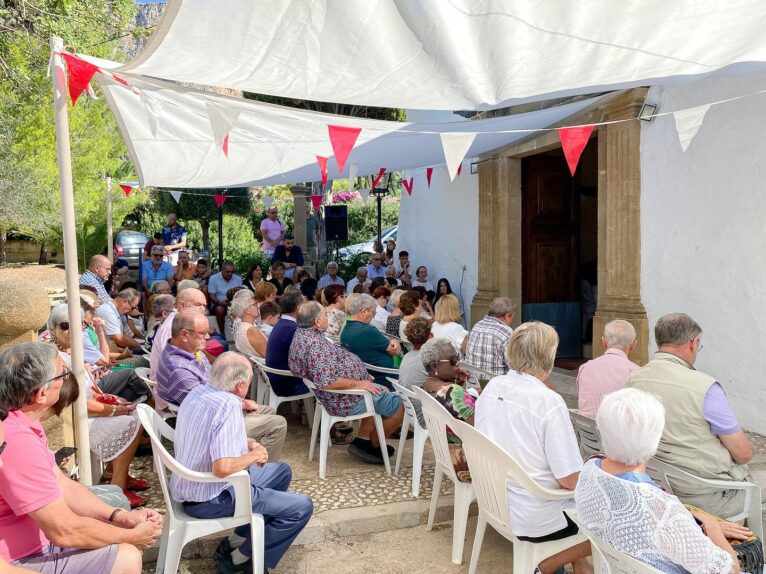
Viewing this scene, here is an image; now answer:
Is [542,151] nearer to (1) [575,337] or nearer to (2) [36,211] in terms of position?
(1) [575,337]

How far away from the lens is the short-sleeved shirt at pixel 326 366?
3.93 metres

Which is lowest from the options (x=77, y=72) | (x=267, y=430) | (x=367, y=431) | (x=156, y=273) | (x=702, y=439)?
(x=367, y=431)

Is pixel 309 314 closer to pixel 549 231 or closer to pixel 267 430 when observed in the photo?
pixel 267 430

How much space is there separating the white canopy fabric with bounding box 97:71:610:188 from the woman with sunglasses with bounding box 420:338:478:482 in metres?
1.82

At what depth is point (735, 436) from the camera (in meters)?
2.48

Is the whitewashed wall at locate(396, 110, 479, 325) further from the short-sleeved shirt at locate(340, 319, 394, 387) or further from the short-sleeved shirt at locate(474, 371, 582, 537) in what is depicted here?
the short-sleeved shirt at locate(474, 371, 582, 537)

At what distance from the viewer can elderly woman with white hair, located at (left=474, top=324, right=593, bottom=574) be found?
2.36m

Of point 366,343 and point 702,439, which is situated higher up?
point 366,343

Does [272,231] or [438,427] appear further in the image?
[272,231]

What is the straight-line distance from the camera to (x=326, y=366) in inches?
155

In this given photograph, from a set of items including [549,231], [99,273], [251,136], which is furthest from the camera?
[549,231]

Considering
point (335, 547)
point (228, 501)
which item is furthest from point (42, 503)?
point (335, 547)

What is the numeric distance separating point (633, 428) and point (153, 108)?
400 cm

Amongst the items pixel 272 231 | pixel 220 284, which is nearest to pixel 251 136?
pixel 220 284
